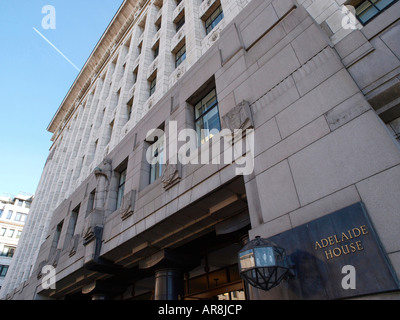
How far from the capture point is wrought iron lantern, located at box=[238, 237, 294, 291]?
14.6ft

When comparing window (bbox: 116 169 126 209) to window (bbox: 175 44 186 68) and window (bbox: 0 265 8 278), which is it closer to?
window (bbox: 175 44 186 68)

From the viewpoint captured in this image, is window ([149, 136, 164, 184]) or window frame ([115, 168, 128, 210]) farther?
window frame ([115, 168, 128, 210])

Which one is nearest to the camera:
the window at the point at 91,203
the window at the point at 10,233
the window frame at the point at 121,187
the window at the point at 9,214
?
the window frame at the point at 121,187

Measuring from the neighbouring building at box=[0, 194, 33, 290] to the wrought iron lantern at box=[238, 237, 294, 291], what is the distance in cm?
6106

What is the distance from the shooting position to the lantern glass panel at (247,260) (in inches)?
178

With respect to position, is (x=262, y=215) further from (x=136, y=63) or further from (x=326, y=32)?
(x=136, y=63)

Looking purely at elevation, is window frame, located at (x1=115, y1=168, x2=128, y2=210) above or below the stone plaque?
above

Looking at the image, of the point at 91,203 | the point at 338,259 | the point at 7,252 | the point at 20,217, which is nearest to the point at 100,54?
the point at 91,203

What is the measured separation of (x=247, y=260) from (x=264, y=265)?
0.31m

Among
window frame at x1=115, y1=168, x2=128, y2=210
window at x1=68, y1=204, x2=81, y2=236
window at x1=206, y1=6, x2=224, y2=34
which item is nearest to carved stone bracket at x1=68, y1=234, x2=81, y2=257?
window at x1=68, y1=204, x2=81, y2=236

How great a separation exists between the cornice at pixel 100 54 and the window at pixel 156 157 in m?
17.1

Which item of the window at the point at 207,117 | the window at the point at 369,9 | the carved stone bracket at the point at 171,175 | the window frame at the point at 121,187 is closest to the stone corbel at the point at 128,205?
the carved stone bracket at the point at 171,175

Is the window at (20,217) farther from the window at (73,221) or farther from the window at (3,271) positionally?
the window at (73,221)

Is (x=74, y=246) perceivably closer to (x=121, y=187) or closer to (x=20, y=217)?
(x=121, y=187)
